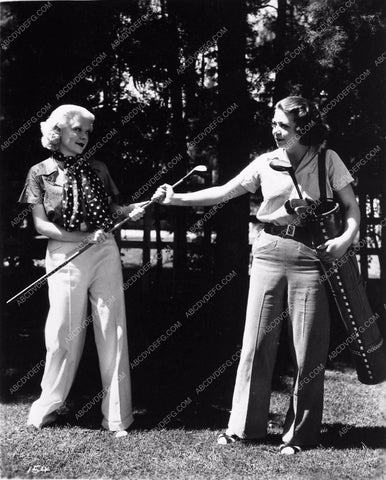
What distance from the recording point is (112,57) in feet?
15.5

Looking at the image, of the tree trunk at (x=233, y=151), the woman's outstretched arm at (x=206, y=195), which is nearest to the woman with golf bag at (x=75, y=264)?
the woman's outstretched arm at (x=206, y=195)

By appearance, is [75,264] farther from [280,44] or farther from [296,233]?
[280,44]

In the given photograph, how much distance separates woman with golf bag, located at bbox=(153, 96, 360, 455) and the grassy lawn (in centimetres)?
18

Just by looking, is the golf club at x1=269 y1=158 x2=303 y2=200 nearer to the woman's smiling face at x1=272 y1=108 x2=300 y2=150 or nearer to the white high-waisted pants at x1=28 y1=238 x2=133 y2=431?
the woman's smiling face at x1=272 y1=108 x2=300 y2=150

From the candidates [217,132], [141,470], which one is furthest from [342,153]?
[141,470]

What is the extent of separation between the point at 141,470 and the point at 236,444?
23.2 inches

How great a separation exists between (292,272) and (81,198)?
1325 mm

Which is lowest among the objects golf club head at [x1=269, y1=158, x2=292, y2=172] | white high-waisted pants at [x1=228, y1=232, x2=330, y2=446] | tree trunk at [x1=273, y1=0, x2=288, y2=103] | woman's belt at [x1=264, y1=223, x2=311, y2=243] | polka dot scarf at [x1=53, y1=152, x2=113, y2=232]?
white high-waisted pants at [x1=228, y1=232, x2=330, y2=446]

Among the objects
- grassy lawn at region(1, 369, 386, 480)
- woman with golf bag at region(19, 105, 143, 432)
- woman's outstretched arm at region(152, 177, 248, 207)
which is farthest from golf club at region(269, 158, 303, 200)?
grassy lawn at region(1, 369, 386, 480)

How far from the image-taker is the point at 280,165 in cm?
322

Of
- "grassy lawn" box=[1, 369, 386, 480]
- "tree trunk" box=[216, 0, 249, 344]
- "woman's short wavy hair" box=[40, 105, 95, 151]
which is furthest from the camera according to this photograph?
"tree trunk" box=[216, 0, 249, 344]

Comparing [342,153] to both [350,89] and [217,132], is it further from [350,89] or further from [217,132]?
[217,132]

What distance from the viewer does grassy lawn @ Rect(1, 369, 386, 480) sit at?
314cm

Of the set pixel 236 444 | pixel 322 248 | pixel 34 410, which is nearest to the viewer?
pixel 322 248
